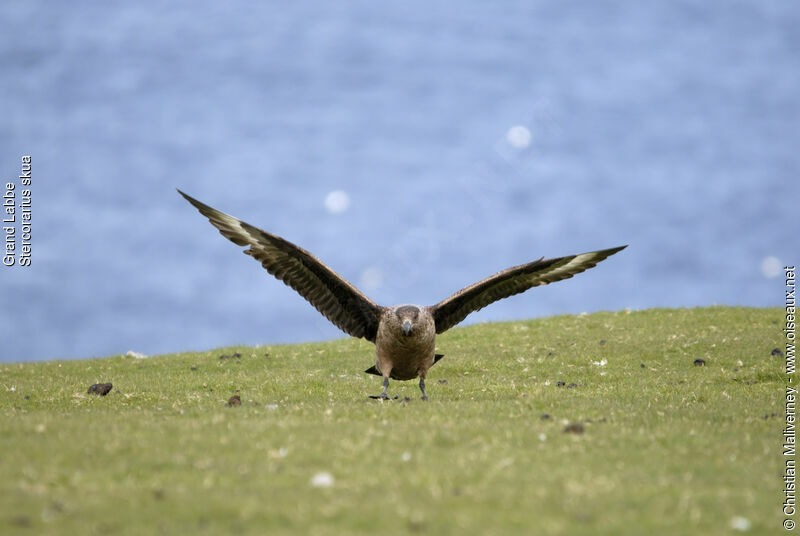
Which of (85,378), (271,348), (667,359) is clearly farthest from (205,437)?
(271,348)

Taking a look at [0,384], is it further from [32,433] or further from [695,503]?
[695,503]

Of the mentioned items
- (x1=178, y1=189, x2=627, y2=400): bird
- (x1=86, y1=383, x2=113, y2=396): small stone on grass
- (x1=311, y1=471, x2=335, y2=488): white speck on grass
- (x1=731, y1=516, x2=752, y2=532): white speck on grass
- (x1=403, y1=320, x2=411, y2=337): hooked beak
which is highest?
(x1=178, y1=189, x2=627, y2=400): bird

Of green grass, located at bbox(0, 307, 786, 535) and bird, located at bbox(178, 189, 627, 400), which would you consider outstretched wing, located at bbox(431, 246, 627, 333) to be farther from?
green grass, located at bbox(0, 307, 786, 535)

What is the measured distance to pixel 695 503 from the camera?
7520mm

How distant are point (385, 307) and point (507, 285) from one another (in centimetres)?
274

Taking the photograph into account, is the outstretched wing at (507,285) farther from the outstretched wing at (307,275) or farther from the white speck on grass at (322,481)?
the white speck on grass at (322,481)

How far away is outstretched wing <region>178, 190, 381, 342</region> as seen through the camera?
586 inches

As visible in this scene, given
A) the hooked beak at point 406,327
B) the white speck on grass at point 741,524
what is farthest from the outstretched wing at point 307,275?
the white speck on grass at point 741,524

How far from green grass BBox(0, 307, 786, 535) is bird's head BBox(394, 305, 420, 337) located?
1.35 m

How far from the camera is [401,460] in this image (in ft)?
28.5

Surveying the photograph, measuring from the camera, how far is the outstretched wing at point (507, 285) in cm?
1560

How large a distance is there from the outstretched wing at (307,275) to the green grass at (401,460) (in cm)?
168

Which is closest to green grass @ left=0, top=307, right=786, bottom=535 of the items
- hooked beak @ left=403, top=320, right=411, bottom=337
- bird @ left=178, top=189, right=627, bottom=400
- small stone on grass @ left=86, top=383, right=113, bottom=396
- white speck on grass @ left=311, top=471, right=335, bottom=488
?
white speck on grass @ left=311, top=471, right=335, bottom=488

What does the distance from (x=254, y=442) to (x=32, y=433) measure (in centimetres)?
340
